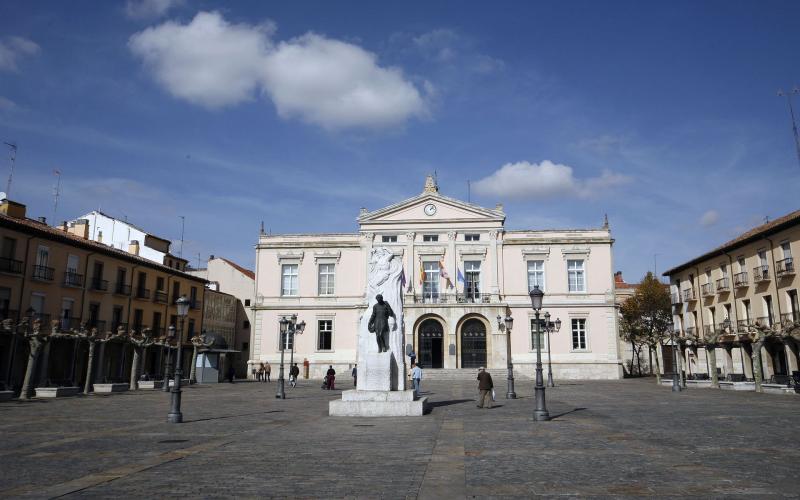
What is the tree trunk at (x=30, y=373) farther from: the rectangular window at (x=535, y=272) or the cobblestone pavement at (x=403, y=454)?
the rectangular window at (x=535, y=272)

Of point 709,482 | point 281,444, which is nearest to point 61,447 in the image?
point 281,444

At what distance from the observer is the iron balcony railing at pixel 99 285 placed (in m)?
37.5

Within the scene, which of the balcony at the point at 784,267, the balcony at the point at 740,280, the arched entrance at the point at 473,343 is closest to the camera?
the balcony at the point at 784,267

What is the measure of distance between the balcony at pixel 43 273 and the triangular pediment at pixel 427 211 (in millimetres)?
23324

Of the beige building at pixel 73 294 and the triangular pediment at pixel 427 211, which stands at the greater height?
the triangular pediment at pixel 427 211

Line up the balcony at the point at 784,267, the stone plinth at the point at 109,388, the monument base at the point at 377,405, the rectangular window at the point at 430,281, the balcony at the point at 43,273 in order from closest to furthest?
the monument base at the point at 377,405, the stone plinth at the point at 109,388, the balcony at the point at 43,273, the balcony at the point at 784,267, the rectangular window at the point at 430,281

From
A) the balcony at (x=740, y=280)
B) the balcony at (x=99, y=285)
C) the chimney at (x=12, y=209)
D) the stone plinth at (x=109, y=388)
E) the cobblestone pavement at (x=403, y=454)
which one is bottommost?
the cobblestone pavement at (x=403, y=454)

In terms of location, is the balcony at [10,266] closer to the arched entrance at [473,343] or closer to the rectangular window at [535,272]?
the arched entrance at [473,343]

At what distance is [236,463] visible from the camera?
9.51 m

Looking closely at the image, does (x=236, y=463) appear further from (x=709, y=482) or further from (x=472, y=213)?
(x=472, y=213)

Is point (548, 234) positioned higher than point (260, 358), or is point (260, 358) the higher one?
point (548, 234)

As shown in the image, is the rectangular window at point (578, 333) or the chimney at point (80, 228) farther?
the chimney at point (80, 228)

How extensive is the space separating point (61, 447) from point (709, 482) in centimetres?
1128

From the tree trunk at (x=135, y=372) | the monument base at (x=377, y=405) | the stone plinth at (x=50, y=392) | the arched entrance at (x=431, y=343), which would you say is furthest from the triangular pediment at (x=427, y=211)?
the monument base at (x=377, y=405)
